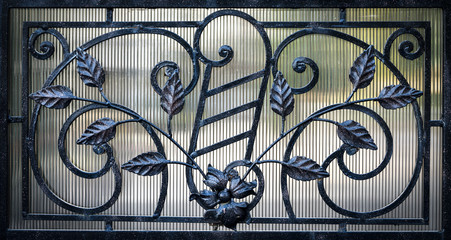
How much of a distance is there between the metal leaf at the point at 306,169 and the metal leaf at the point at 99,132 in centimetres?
36

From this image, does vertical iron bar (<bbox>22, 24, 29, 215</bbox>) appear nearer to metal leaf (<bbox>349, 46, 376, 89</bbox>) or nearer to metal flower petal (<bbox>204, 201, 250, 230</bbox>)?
metal flower petal (<bbox>204, 201, 250, 230</bbox>)

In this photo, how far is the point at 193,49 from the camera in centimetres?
82

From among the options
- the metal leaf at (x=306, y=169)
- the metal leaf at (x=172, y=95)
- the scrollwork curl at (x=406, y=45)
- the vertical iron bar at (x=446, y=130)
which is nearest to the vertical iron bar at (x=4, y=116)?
the metal leaf at (x=172, y=95)

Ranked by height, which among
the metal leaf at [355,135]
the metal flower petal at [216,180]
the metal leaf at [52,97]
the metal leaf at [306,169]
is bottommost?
the metal flower petal at [216,180]

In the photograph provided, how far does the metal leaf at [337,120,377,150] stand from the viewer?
779mm

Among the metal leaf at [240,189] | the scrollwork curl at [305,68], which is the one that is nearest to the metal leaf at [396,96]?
the scrollwork curl at [305,68]

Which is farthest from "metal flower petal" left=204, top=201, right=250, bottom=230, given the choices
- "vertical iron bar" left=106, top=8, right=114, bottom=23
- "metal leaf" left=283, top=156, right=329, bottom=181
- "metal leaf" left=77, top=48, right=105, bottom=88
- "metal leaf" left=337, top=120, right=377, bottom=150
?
"vertical iron bar" left=106, top=8, right=114, bottom=23

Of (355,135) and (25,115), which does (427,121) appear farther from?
(25,115)

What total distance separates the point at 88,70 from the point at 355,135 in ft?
1.82

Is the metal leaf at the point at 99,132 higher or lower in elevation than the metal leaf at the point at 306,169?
higher

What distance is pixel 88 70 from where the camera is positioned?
31.3 inches

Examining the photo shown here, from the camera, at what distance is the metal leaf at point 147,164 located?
0.79m

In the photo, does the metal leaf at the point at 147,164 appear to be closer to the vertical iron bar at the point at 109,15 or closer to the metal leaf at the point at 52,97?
the metal leaf at the point at 52,97

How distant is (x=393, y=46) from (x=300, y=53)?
0.64 feet
